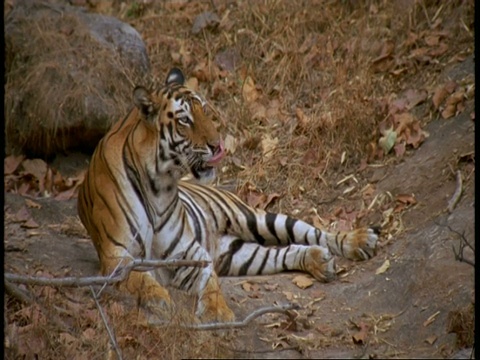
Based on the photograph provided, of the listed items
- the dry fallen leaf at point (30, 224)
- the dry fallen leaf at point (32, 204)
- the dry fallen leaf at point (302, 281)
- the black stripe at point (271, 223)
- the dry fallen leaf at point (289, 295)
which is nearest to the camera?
the dry fallen leaf at point (289, 295)

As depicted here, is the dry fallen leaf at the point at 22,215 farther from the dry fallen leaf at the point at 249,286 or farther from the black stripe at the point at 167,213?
the dry fallen leaf at the point at 249,286

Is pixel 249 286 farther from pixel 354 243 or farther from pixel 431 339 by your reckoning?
pixel 431 339

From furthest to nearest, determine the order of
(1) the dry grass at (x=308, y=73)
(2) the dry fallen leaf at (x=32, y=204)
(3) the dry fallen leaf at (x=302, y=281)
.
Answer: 1. (2) the dry fallen leaf at (x=32, y=204)
2. (1) the dry grass at (x=308, y=73)
3. (3) the dry fallen leaf at (x=302, y=281)

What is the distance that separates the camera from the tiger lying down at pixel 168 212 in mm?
5332

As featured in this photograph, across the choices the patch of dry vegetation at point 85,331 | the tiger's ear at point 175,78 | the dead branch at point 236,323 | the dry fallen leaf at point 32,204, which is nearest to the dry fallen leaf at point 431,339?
the dead branch at point 236,323

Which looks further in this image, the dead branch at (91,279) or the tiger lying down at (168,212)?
the tiger lying down at (168,212)

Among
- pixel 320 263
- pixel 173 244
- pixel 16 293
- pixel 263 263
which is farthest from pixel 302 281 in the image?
pixel 16 293

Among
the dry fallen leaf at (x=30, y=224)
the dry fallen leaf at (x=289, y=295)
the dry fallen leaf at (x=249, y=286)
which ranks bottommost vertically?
the dry fallen leaf at (x=30, y=224)

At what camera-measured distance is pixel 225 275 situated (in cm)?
563

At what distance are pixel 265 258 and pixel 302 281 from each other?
13.6 inches

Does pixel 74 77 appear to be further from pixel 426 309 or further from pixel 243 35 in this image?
pixel 426 309

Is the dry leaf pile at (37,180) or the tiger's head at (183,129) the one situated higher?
the tiger's head at (183,129)

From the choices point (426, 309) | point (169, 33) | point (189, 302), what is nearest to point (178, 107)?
point (189, 302)

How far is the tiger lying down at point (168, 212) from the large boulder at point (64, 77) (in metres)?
1.17
